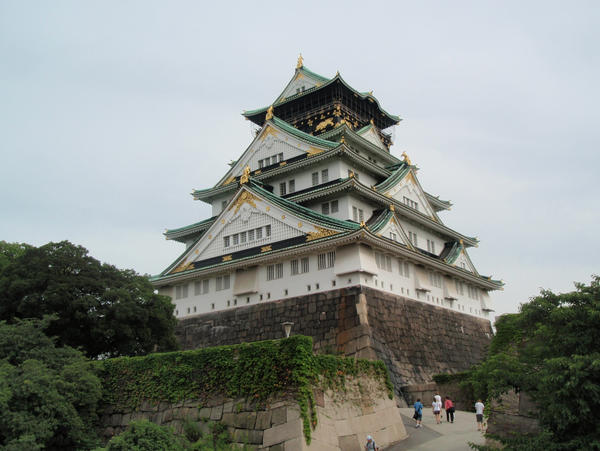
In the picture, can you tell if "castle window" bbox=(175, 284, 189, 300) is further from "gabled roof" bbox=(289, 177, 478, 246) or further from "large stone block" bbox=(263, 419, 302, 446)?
"large stone block" bbox=(263, 419, 302, 446)

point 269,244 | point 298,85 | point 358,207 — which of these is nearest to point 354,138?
point 358,207

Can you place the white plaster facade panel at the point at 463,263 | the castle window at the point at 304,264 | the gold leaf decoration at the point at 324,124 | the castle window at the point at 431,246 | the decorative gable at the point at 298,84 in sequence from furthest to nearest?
the decorative gable at the point at 298,84
the gold leaf decoration at the point at 324,124
the castle window at the point at 431,246
the white plaster facade panel at the point at 463,263
the castle window at the point at 304,264

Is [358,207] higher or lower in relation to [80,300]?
higher

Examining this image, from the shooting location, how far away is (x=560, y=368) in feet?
46.4

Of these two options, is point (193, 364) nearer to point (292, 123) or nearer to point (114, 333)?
point (114, 333)

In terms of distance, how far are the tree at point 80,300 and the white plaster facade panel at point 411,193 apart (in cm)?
1792

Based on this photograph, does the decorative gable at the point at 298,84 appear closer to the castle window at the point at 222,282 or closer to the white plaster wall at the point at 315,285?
the castle window at the point at 222,282

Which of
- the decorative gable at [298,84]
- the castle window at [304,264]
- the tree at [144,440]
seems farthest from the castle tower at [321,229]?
the tree at [144,440]

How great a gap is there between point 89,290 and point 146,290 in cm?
265

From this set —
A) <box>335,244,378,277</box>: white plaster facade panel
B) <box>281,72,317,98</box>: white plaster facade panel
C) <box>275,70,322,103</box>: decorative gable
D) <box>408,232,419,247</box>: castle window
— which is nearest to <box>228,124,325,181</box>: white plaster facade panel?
<box>275,70,322,103</box>: decorative gable

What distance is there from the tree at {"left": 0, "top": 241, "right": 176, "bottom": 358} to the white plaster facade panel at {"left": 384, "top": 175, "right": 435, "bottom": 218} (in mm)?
17924

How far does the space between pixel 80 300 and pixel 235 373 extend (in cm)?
897

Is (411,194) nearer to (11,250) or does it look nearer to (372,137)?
(372,137)

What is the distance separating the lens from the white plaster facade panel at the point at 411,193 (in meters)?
37.3
